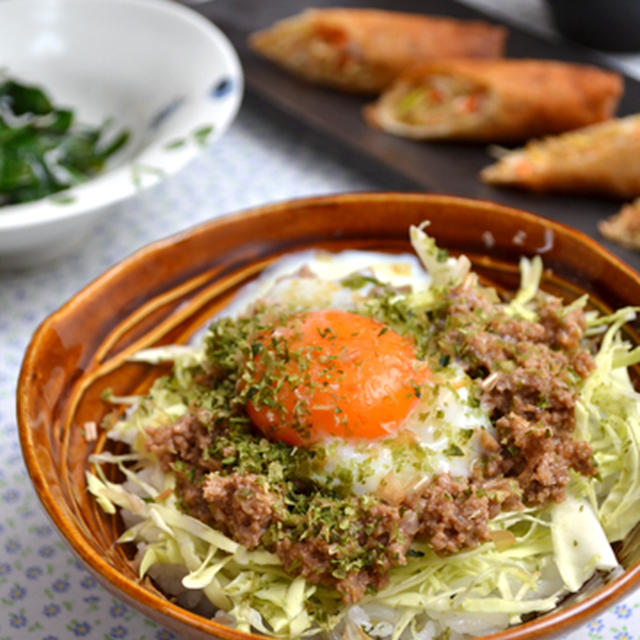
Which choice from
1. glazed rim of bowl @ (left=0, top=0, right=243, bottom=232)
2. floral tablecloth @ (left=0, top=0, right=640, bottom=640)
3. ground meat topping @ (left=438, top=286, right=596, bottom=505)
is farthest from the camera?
glazed rim of bowl @ (left=0, top=0, right=243, bottom=232)

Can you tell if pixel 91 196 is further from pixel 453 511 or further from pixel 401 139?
pixel 453 511

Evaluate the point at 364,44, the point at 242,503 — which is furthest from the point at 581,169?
the point at 242,503

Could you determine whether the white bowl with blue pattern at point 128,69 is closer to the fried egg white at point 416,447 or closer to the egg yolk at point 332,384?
the egg yolk at point 332,384

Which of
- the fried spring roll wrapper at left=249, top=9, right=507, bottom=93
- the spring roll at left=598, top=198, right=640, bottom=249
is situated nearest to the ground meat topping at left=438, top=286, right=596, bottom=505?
the spring roll at left=598, top=198, right=640, bottom=249

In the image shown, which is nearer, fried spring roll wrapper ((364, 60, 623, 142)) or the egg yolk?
the egg yolk

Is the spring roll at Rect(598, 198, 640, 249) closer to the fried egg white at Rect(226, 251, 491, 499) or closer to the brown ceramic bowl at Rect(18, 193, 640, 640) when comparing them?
the brown ceramic bowl at Rect(18, 193, 640, 640)

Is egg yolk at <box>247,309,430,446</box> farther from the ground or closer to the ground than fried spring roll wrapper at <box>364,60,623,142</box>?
farther from the ground

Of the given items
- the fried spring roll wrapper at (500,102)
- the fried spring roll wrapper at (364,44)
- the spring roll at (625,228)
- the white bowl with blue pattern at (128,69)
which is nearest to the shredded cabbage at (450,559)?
the spring roll at (625,228)

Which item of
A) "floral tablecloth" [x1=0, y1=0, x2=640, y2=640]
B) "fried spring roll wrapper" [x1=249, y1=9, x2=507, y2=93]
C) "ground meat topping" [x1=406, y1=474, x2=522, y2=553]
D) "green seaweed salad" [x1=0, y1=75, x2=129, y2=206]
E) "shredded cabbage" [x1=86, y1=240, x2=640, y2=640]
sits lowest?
"floral tablecloth" [x1=0, y1=0, x2=640, y2=640]
